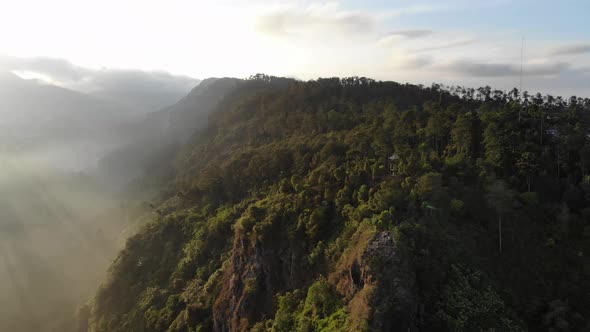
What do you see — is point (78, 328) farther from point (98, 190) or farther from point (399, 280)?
point (98, 190)

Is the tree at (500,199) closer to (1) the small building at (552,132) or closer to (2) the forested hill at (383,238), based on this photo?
(2) the forested hill at (383,238)

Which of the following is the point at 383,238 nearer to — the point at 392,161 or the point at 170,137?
the point at 392,161

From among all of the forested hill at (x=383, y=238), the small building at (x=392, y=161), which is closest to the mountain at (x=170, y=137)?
the forested hill at (x=383, y=238)

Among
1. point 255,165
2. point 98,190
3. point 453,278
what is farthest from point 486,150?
point 98,190

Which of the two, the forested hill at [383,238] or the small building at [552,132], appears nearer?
the forested hill at [383,238]

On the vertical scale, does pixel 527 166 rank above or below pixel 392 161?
below

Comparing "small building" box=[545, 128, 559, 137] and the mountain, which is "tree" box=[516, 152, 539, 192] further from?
the mountain

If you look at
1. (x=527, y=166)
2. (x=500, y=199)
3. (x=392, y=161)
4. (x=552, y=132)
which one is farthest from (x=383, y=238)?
(x=552, y=132)

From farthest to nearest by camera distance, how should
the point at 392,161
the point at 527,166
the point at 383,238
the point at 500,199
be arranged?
the point at 392,161
the point at 527,166
the point at 500,199
the point at 383,238
